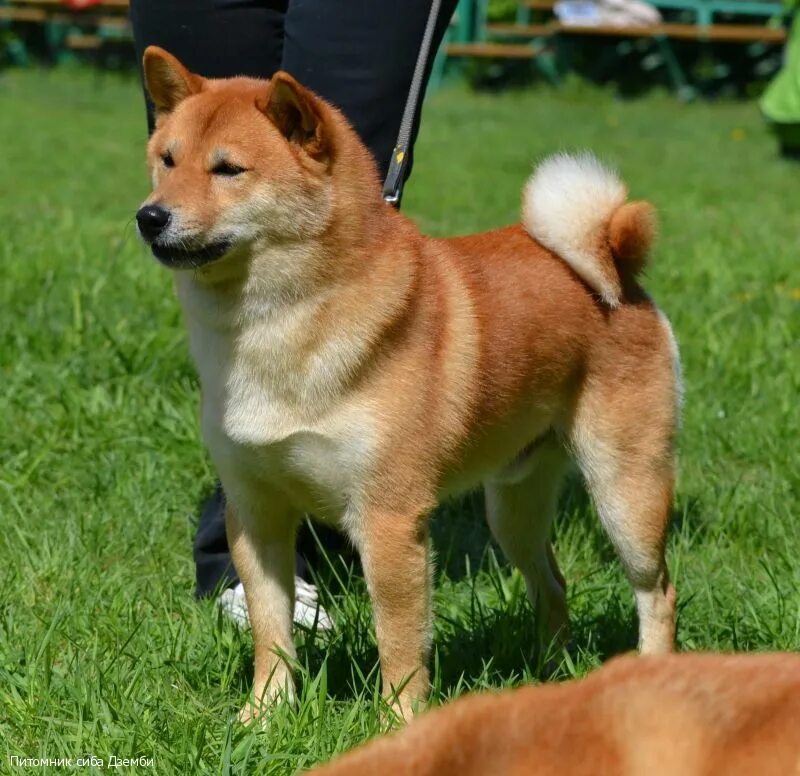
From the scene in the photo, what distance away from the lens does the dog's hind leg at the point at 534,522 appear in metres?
2.94

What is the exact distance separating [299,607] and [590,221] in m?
1.14

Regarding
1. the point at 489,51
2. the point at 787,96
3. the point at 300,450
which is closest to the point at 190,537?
the point at 300,450

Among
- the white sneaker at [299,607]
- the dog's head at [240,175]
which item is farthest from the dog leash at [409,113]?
the white sneaker at [299,607]

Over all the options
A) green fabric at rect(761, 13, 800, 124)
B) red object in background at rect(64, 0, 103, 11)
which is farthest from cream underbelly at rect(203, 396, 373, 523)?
red object in background at rect(64, 0, 103, 11)

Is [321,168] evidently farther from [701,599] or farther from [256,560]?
[701,599]

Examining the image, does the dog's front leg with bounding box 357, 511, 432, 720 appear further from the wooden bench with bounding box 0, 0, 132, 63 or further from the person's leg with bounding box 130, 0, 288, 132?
the wooden bench with bounding box 0, 0, 132, 63

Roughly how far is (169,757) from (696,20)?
16.1 m

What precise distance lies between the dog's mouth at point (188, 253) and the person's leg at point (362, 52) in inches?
27.3

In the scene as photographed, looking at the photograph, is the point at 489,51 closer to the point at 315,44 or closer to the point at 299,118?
the point at 315,44

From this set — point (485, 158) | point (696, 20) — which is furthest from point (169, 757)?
point (696, 20)

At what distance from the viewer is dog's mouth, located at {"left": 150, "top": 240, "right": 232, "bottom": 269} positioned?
2.27 m

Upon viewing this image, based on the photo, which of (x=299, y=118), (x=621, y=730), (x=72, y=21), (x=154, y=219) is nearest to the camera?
(x=621, y=730)

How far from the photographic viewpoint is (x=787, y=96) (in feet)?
32.8

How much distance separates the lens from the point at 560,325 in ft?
8.79
